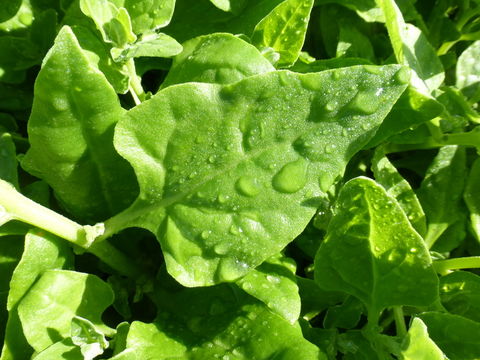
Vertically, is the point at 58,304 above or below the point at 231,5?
below

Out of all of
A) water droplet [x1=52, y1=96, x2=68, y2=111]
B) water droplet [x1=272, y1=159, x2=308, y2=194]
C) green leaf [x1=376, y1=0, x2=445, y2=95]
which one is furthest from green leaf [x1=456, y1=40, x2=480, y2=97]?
water droplet [x1=52, y1=96, x2=68, y2=111]

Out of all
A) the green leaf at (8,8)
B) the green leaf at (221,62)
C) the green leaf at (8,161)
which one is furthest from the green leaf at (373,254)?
the green leaf at (8,8)

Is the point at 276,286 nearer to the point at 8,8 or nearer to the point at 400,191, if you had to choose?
the point at 400,191

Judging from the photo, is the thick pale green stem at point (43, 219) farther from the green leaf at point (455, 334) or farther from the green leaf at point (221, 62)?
the green leaf at point (455, 334)

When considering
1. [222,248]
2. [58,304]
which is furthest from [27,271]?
[222,248]

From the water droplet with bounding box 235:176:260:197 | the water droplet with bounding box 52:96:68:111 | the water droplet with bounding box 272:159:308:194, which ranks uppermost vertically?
the water droplet with bounding box 52:96:68:111

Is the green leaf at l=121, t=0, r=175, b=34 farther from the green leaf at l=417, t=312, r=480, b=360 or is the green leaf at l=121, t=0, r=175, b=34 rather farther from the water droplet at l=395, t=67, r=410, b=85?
the green leaf at l=417, t=312, r=480, b=360

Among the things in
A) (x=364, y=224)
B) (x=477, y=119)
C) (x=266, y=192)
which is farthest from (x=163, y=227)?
(x=477, y=119)

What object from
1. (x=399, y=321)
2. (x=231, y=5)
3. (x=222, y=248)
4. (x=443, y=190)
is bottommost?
(x=399, y=321)

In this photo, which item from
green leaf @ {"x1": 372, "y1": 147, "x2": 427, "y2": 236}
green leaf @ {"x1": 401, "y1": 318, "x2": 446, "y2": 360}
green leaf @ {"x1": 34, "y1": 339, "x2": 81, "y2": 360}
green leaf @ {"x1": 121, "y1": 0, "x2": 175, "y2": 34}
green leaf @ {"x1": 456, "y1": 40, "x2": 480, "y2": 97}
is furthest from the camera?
green leaf @ {"x1": 456, "y1": 40, "x2": 480, "y2": 97}
